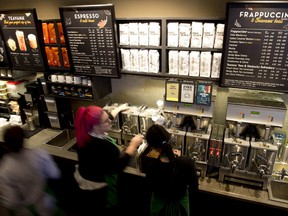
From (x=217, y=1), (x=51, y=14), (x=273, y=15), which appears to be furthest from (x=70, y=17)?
(x=273, y=15)

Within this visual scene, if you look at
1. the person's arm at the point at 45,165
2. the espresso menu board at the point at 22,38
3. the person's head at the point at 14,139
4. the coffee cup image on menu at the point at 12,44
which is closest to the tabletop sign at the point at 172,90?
the person's arm at the point at 45,165

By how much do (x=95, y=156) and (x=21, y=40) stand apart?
2.21 m

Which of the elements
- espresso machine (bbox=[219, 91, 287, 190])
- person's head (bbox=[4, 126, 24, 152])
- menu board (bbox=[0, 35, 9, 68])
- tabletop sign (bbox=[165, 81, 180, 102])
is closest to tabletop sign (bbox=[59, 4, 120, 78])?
tabletop sign (bbox=[165, 81, 180, 102])

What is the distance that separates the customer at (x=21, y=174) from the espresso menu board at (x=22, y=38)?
1.60 m

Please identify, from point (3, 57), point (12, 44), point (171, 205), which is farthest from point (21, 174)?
point (3, 57)

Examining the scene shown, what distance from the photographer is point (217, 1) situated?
2.63 metres

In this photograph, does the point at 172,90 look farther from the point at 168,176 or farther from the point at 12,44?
the point at 12,44

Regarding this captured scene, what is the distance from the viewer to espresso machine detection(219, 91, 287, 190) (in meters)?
2.38

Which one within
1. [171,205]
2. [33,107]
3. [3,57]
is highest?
[3,57]

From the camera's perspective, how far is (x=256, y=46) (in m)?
2.28

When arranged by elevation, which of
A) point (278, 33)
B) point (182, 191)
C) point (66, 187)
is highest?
point (278, 33)

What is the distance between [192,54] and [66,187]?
258 cm

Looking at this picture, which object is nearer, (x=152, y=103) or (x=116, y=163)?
(x=116, y=163)

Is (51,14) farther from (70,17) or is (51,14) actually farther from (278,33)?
(278,33)
